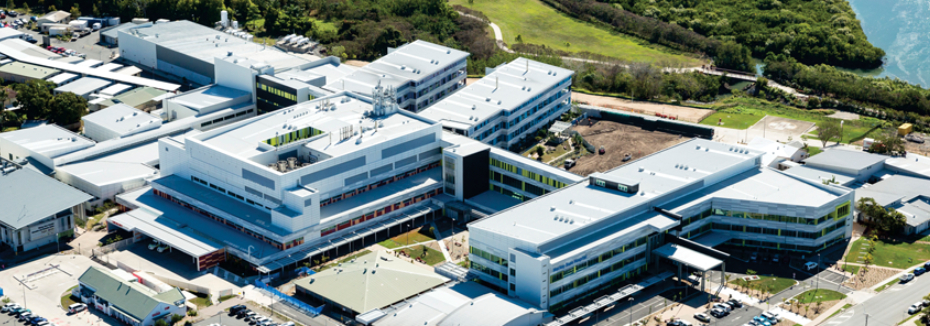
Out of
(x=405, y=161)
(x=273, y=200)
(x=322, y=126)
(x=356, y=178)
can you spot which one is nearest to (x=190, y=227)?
(x=273, y=200)

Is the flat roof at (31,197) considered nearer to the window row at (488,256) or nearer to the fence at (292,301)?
the fence at (292,301)

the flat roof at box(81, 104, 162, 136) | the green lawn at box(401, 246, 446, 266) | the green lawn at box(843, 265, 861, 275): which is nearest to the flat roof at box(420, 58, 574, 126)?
the green lawn at box(401, 246, 446, 266)

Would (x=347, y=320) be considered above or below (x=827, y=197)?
below

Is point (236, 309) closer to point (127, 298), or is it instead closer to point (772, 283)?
point (127, 298)

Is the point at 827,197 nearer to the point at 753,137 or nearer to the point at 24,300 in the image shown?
the point at 753,137

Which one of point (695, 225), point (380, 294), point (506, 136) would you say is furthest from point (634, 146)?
point (380, 294)

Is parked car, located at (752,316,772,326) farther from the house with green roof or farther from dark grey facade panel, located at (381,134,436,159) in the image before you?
the house with green roof
